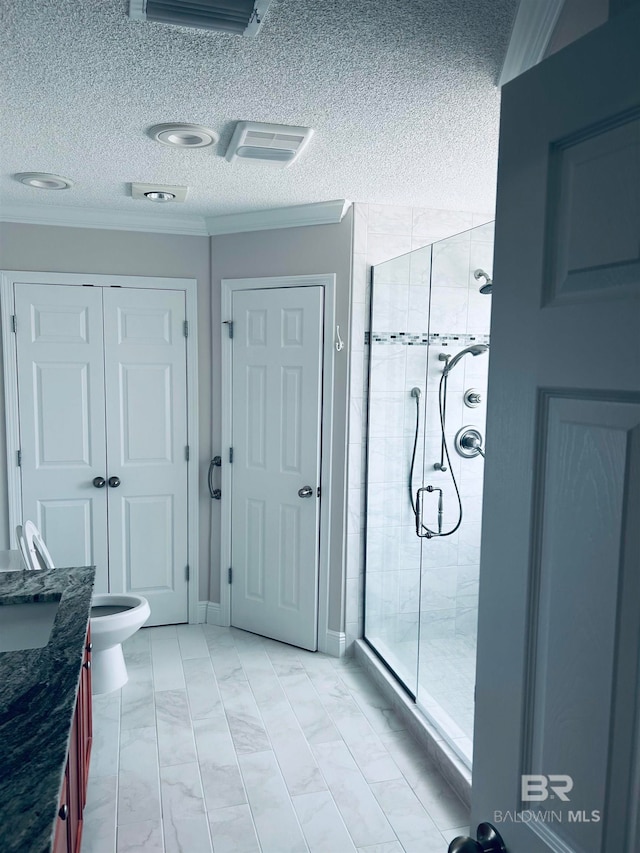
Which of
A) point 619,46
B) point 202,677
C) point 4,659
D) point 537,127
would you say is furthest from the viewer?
point 202,677

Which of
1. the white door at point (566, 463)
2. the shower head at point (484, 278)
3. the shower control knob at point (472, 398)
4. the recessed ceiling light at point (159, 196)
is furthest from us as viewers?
the recessed ceiling light at point (159, 196)

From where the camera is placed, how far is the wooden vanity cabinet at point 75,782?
4.73ft

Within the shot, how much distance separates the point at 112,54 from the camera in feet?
5.75

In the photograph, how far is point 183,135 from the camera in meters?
2.35

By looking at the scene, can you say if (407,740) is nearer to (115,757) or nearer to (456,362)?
(115,757)

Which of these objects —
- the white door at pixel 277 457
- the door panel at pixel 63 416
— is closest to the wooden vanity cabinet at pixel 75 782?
the white door at pixel 277 457

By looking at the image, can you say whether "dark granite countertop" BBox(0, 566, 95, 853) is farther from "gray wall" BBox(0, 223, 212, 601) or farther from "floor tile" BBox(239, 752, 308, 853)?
"gray wall" BBox(0, 223, 212, 601)

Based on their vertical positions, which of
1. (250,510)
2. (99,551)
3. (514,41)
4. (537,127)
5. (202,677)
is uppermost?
(514,41)

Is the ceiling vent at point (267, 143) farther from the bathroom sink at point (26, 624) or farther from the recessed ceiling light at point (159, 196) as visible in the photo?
the bathroom sink at point (26, 624)

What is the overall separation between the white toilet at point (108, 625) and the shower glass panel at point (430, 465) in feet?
4.26

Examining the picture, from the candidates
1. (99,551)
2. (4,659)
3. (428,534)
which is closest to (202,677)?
(99,551)

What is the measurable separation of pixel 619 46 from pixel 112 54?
1.45 meters

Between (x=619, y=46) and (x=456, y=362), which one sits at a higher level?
(x=619, y=46)

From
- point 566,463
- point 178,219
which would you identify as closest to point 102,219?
point 178,219
